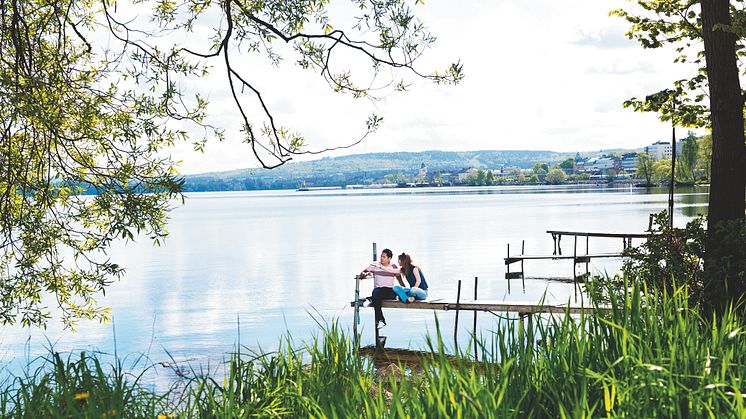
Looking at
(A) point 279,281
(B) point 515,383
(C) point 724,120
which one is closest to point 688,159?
(A) point 279,281

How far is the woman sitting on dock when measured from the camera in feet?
54.8

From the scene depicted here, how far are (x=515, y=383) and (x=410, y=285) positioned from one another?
13.1 metres

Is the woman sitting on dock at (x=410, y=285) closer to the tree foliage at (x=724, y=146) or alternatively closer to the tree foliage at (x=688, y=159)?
the tree foliage at (x=724, y=146)

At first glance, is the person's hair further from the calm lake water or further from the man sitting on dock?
the calm lake water

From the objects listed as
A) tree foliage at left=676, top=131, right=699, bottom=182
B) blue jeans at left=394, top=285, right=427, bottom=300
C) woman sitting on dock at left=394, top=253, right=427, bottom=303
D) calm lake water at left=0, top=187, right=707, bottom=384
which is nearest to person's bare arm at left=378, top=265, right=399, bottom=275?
woman sitting on dock at left=394, top=253, right=427, bottom=303

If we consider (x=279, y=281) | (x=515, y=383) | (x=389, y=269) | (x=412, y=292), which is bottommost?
(x=279, y=281)

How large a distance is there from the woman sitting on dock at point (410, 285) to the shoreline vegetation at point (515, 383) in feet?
39.0

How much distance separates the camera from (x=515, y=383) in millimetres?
3922

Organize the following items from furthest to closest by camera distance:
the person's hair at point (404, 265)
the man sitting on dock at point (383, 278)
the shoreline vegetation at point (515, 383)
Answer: the man sitting on dock at point (383, 278) < the person's hair at point (404, 265) < the shoreline vegetation at point (515, 383)

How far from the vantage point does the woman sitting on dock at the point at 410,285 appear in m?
16.7

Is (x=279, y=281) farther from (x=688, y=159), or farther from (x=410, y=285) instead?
(x=688, y=159)

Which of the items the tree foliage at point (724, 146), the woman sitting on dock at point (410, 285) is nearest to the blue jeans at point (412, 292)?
the woman sitting on dock at point (410, 285)

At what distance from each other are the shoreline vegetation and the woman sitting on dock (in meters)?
11.9

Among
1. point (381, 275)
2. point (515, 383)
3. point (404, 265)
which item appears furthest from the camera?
point (381, 275)
